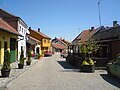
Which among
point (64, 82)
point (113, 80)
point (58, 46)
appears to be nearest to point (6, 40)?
point (64, 82)

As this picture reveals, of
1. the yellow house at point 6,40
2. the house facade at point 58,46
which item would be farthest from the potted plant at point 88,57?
the house facade at point 58,46

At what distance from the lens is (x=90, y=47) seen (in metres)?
22.0

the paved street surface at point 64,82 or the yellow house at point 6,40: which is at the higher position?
the yellow house at point 6,40

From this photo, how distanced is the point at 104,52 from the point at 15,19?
1384 centimetres

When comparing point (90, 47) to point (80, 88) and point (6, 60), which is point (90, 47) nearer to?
point (6, 60)

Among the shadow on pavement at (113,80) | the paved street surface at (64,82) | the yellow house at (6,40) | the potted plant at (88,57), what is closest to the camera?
the paved street surface at (64,82)

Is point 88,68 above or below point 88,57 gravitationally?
below

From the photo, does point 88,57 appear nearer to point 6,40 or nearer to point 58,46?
point 6,40

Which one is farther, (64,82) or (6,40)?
(6,40)

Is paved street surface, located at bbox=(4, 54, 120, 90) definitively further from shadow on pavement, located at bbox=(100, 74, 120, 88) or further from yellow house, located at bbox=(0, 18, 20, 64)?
yellow house, located at bbox=(0, 18, 20, 64)

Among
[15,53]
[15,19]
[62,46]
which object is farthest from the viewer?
[62,46]

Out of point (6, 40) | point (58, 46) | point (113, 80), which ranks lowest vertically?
point (113, 80)

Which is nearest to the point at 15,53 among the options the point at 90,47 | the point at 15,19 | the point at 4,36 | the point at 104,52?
the point at 15,19

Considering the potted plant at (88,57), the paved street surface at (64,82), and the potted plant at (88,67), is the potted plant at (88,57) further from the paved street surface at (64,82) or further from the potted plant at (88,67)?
the paved street surface at (64,82)
